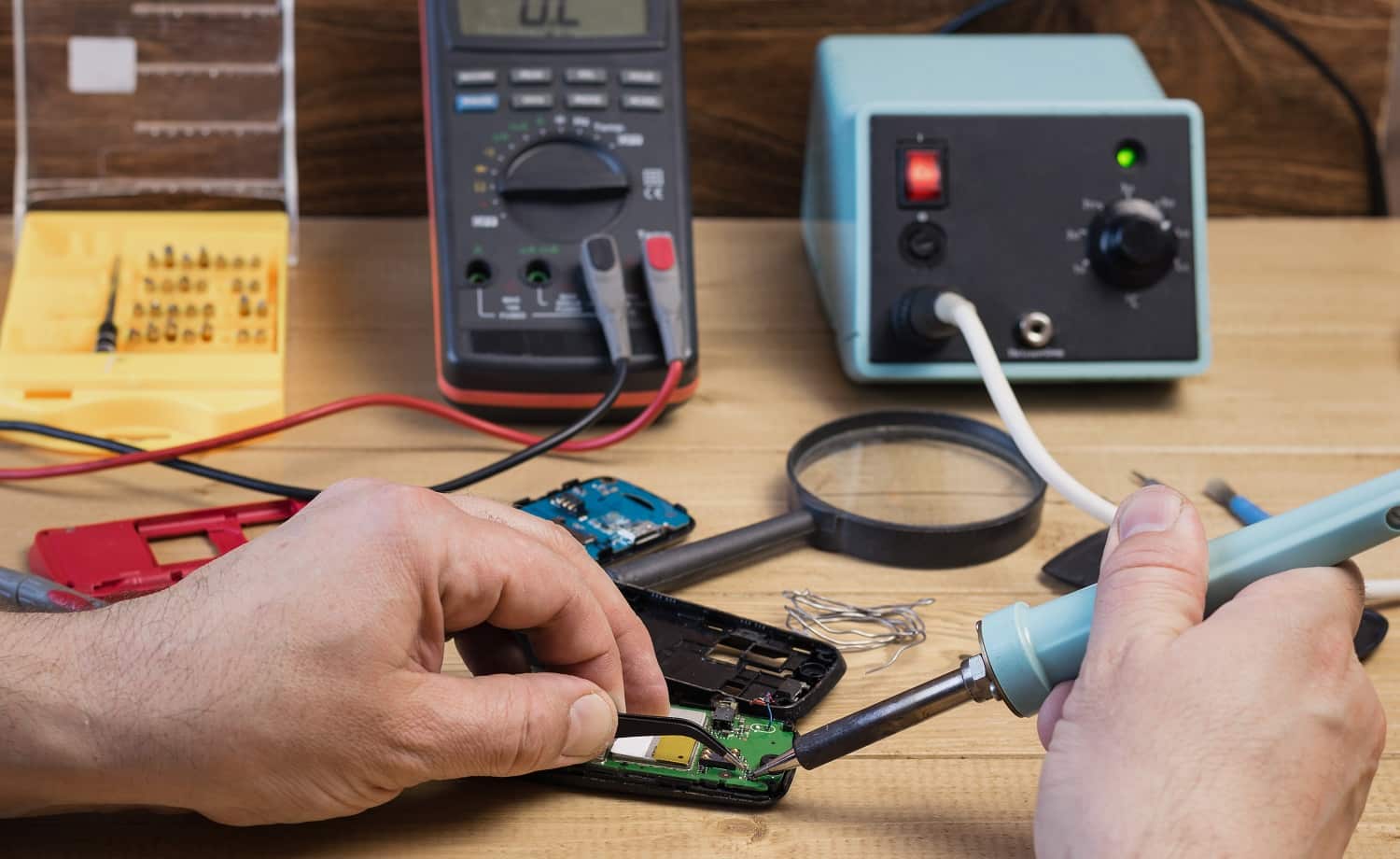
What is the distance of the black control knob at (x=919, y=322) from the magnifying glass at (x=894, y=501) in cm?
7

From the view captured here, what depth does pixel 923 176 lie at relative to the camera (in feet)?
3.13

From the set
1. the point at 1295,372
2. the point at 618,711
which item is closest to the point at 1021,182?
the point at 1295,372

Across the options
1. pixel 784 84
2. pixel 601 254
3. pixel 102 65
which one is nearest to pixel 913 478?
pixel 601 254

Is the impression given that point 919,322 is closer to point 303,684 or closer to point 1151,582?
point 1151,582

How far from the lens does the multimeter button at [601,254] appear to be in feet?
3.03

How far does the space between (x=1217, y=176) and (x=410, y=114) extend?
0.71 meters

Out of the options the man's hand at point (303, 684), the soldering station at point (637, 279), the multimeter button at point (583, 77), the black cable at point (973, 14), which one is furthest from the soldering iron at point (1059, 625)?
the black cable at point (973, 14)

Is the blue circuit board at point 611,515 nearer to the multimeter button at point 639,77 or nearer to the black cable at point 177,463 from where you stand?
the black cable at point 177,463

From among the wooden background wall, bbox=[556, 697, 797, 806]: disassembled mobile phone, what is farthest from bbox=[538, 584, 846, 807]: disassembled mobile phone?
the wooden background wall

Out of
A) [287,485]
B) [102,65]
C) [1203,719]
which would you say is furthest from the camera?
[102,65]

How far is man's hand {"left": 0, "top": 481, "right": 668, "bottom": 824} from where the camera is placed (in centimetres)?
53

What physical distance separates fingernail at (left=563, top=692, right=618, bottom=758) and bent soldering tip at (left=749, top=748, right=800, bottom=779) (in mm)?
67

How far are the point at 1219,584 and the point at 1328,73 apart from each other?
2.74 feet

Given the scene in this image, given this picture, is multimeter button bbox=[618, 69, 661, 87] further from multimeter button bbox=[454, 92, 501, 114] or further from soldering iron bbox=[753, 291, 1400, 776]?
soldering iron bbox=[753, 291, 1400, 776]
